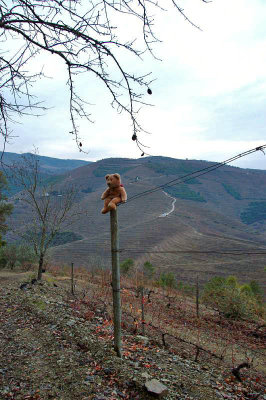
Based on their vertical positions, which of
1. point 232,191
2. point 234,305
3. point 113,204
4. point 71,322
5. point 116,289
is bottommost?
point 234,305

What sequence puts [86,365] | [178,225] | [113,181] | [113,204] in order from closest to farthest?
[86,365] < [113,204] < [113,181] < [178,225]

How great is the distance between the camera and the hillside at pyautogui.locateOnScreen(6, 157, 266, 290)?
126 feet

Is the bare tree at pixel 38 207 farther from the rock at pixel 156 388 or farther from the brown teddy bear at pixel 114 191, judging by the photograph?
the rock at pixel 156 388

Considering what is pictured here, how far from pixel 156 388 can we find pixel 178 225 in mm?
56628

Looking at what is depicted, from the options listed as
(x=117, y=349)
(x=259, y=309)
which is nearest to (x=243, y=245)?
(x=259, y=309)

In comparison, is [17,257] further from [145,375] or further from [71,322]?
[145,375]

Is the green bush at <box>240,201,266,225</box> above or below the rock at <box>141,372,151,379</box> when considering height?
below

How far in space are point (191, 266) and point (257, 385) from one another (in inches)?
1386

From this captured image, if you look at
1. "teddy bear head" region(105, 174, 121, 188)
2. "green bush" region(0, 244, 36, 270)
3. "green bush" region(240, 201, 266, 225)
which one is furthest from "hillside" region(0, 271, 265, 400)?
"green bush" region(240, 201, 266, 225)

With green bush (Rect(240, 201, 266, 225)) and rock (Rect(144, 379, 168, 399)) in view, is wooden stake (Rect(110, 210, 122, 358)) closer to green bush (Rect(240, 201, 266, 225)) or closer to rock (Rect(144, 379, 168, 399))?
rock (Rect(144, 379, 168, 399))

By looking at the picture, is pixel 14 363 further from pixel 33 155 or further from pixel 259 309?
pixel 259 309

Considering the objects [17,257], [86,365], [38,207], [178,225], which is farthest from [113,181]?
[178,225]

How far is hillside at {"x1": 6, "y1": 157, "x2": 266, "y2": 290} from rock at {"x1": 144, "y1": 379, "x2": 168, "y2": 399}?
1.67m

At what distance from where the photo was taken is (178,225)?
193 feet
